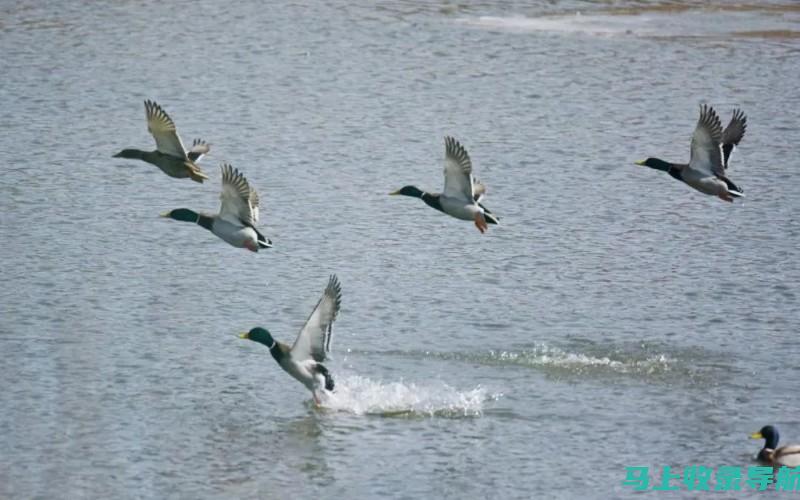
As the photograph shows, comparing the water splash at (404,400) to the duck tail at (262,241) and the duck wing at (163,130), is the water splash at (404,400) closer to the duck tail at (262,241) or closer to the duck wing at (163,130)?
the duck tail at (262,241)

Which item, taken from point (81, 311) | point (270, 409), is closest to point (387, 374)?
point (270, 409)

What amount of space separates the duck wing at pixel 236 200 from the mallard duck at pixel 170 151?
41cm

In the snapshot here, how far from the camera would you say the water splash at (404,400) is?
1964 centimetres

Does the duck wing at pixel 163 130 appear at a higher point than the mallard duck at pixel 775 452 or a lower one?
higher

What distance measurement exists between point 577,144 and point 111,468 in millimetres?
16684

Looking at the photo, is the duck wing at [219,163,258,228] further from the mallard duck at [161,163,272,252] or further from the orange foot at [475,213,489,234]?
the orange foot at [475,213,489,234]

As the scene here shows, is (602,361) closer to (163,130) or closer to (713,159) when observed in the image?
(713,159)

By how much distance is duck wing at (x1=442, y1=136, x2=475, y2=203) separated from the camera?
20859mm

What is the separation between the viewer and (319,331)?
1967 centimetres

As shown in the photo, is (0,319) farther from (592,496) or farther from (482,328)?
(592,496)

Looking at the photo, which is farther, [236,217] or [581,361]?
[581,361]

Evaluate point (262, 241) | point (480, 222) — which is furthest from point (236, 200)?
point (480, 222)

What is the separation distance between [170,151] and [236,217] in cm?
136

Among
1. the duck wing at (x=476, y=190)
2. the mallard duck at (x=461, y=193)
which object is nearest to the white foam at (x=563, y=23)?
the duck wing at (x=476, y=190)
